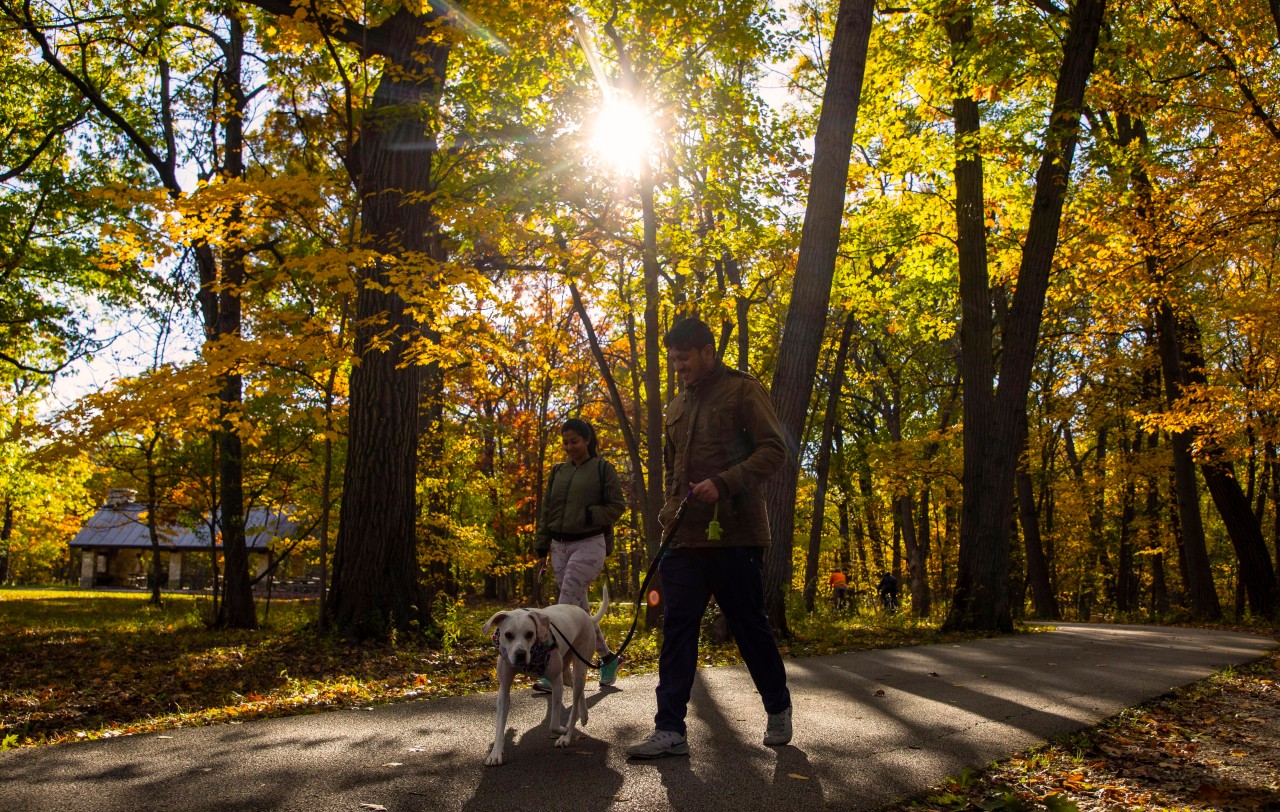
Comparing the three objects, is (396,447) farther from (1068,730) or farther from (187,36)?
(187,36)

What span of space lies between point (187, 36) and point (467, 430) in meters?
12.5

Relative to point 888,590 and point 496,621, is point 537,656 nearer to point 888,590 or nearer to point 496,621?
point 496,621

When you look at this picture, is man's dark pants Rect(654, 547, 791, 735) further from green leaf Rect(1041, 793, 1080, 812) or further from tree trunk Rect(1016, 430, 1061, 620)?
tree trunk Rect(1016, 430, 1061, 620)

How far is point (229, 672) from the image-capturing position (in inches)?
352

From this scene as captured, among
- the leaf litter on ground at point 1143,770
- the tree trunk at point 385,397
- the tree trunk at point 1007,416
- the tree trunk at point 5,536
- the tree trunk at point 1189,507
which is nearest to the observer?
the leaf litter on ground at point 1143,770

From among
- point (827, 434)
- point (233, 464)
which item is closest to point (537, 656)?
point (233, 464)

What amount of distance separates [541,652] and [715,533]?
42.9 inches

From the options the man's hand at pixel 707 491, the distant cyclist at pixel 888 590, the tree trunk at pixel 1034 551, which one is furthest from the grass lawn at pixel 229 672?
the distant cyclist at pixel 888 590

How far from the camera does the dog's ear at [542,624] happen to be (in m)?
4.56

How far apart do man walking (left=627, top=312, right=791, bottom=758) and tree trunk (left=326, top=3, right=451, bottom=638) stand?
6.36 meters

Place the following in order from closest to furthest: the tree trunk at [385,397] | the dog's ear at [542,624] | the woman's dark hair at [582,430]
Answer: the dog's ear at [542,624] → the woman's dark hair at [582,430] → the tree trunk at [385,397]

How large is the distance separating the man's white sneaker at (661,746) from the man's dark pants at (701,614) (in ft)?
0.13

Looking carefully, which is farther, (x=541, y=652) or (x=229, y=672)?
(x=229, y=672)

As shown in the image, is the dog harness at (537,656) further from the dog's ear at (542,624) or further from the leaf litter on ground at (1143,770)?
the leaf litter on ground at (1143,770)
